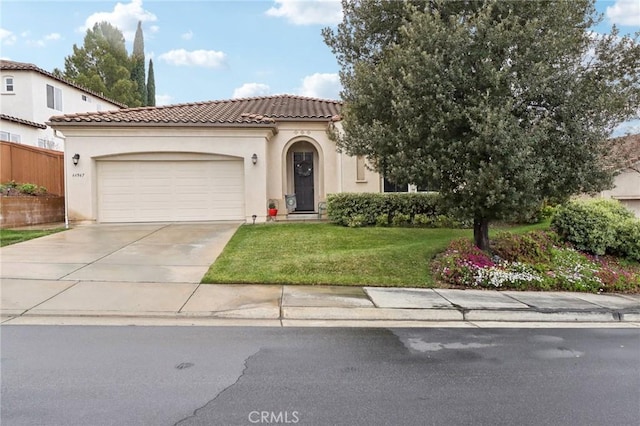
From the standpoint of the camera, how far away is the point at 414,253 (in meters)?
9.55

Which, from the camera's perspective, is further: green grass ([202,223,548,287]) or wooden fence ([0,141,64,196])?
wooden fence ([0,141,64,196])

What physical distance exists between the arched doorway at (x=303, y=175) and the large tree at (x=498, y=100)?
809cm

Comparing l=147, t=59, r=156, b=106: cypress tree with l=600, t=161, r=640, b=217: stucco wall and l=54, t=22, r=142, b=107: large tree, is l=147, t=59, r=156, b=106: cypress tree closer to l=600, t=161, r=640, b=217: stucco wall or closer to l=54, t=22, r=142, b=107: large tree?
l=54, t=22, r=142, b=107: large tree

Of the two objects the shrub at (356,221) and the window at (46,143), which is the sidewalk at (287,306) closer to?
the shrub at (356,221)

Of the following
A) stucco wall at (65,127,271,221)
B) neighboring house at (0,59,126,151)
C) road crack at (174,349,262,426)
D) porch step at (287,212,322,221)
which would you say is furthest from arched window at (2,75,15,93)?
road crack at (174,349,262,426)

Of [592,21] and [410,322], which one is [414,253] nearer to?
[410,322]

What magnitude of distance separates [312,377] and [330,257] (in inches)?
202

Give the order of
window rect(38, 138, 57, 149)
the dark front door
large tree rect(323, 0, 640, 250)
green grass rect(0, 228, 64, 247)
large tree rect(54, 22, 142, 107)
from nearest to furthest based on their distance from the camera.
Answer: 1. large tree rect(323, 0, 640, 250)
2. green grass rect(0, 228, 64, 247)
3. the dark front door
4. window rect(38, 138, 57, 149)
5. large tree rect(54, 22, 142, 107)

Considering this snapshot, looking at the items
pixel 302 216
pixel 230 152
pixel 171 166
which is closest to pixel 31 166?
pixel 171 166

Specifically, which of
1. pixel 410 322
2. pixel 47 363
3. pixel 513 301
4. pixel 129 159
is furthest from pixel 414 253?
pixel 129 159

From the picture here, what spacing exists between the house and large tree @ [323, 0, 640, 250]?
6.30 metres

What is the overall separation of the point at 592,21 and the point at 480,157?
4.21 metres

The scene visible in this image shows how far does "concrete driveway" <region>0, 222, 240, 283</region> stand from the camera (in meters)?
7.76

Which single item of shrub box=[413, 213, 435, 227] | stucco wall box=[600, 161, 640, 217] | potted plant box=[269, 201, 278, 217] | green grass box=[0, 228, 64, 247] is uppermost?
stucco wall box=[600, 161, 640, 217]
